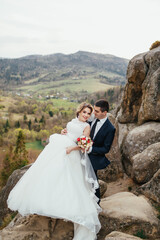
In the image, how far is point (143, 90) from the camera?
49.7 ft

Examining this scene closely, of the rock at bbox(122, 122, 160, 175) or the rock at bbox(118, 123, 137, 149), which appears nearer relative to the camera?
the rock at bbox(122, 122, 160, 175)

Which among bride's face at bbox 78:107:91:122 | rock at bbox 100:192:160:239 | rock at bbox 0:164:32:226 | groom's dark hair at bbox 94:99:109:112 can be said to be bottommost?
rock at bbox 0:164:32:226

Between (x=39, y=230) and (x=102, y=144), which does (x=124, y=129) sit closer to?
(x=102, y=144)

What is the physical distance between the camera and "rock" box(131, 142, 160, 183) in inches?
386

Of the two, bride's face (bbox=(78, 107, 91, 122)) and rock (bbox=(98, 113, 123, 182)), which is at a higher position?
bride's face (bbox=(78, 107, 91, 122))

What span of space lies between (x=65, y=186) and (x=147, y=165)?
221 inches

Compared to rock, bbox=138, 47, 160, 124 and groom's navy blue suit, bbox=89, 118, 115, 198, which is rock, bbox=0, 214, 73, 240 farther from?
rock, bbox=138, 47, 160, 124

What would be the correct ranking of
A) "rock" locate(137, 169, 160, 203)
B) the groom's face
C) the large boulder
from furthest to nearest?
1. the large boulder
2. "rock" locate(137, 169, 160, 203)
3. the groom's face

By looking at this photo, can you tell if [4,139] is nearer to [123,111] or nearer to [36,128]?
[36,128]

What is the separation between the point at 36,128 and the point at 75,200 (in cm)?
10787

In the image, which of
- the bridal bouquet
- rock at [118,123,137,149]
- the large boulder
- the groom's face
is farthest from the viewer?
rock at [118,123,137,149]

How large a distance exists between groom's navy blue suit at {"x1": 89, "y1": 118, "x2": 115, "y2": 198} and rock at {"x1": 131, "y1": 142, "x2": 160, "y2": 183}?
432 centimetres

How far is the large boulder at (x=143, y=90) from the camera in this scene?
13.8 m

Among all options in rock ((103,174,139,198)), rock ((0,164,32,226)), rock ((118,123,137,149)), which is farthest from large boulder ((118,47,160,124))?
rock ((0,164,32,226))
